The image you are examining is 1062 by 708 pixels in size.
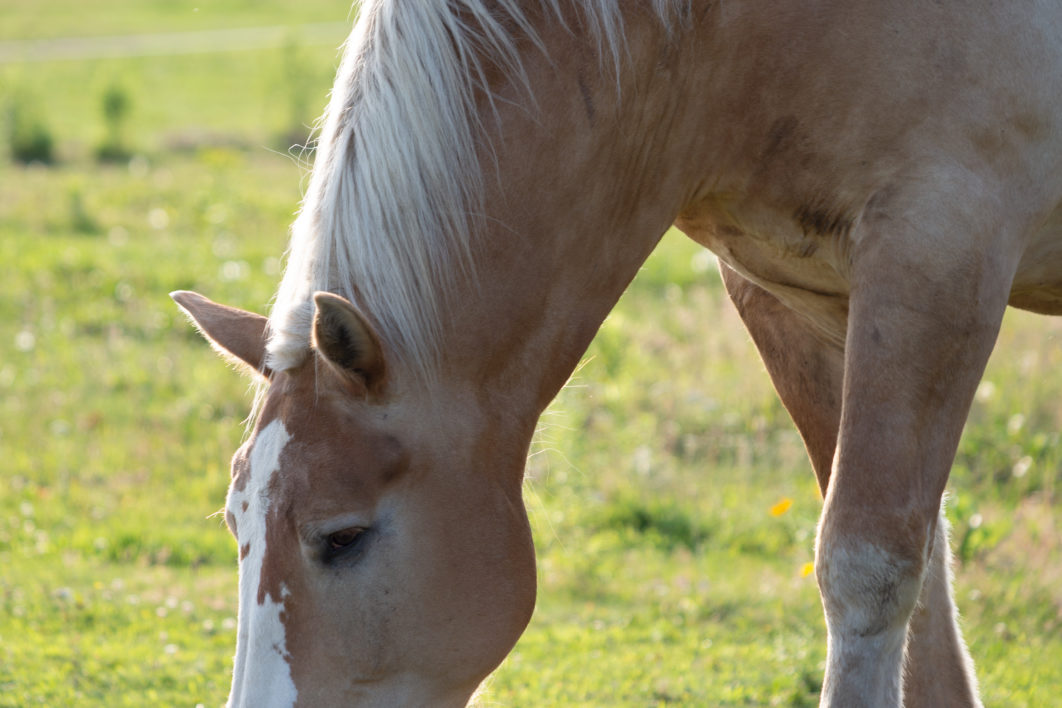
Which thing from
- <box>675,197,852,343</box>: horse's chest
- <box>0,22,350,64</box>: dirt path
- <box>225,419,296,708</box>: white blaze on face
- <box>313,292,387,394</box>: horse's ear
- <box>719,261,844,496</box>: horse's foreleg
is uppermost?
<box>0,22,350,64</box>: dirt path

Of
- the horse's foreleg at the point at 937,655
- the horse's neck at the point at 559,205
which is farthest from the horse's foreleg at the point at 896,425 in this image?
the horse's foreleg at the point at 937,655

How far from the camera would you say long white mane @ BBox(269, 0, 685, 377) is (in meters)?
2.49

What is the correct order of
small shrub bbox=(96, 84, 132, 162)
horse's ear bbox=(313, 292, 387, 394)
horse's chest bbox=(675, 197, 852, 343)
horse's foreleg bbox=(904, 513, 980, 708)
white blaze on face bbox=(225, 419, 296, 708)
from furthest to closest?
small shrub bbox=(96, 84, 132, 162)
horse's foreleg bbox=(904, 513, 980, 708)
horse's chest bbox=(675, 197, 852, 343)
white blaze on face bbox=(225, 419, 296, 708)
horse's ear bbox=(313, 292, 387, 394)

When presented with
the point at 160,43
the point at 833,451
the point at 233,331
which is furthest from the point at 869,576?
the point at 160,43

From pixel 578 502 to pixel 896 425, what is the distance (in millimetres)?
3602

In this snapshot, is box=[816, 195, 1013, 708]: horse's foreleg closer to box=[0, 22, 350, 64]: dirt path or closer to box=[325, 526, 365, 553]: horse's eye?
box=[325, 526, 365, 553]: horse's eye

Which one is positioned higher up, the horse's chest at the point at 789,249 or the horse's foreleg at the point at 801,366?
the horse's chest at the point at 789,249

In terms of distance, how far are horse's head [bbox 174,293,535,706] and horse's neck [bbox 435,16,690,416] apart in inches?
6.9

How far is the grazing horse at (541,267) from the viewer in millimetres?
2457

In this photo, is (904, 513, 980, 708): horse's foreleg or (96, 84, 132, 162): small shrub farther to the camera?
(96, 84, 132, 162): small shrub

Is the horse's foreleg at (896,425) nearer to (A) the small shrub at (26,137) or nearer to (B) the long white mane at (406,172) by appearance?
(B) the long white mane at (406,172)

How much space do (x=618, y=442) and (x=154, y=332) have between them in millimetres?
3507

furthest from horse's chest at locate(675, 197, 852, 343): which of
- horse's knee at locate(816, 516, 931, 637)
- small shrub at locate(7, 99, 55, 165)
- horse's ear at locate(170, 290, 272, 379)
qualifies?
small shrub at locate(7, 99, 55, 165)

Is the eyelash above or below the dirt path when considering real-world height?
below
